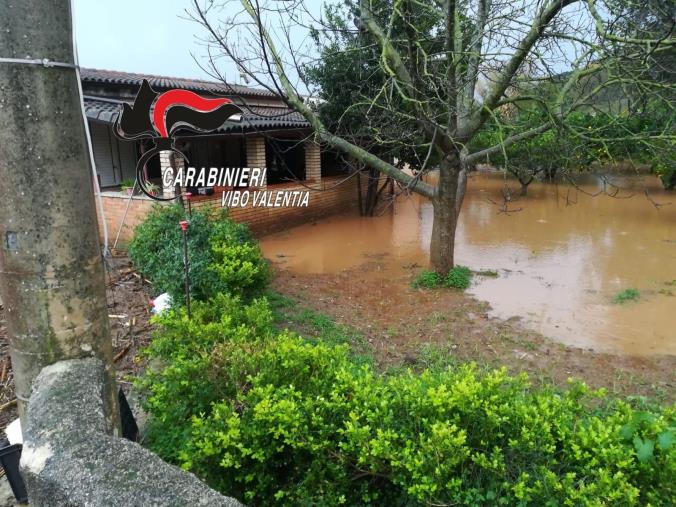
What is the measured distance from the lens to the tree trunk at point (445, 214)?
7365mm

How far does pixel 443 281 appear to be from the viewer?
7.88m

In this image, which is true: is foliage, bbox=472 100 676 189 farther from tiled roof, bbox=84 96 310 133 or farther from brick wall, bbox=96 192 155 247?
brick wall, bbox=96 192 155 247

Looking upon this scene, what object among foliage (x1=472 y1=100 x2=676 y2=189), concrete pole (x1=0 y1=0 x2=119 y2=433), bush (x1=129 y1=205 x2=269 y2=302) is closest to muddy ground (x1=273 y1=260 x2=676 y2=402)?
bush (x1=129 y1=205 x2=269 y2=302)

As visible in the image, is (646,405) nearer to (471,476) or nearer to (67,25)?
(471,476)

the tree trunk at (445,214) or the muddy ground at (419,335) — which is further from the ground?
the tree trunk at (445,214)

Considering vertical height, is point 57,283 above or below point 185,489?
above

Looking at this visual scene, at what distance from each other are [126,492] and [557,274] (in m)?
8.76

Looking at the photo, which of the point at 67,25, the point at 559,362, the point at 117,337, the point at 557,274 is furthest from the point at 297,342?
the point at 557,274

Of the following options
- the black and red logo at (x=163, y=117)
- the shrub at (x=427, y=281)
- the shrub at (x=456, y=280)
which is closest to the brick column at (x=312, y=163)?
the black and red logo at (x=163, y=117)

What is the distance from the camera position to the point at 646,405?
388 cm

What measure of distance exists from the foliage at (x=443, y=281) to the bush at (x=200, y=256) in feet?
9.32

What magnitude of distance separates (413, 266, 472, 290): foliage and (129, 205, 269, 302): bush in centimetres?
284

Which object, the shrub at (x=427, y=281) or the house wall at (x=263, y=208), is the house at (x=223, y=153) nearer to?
the house wall at (x=263, y=208)

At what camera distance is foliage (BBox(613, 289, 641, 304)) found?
7.34 metres
